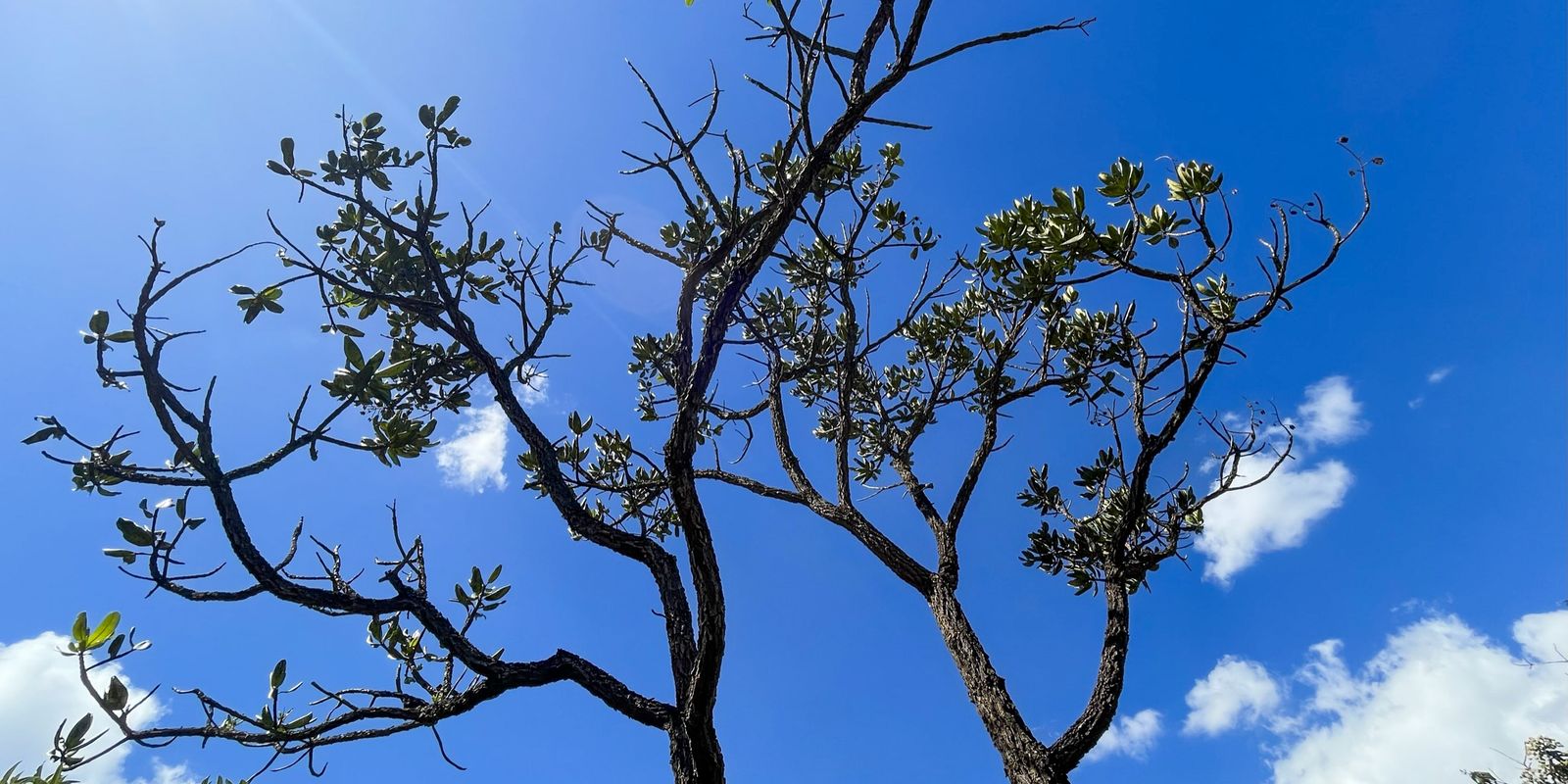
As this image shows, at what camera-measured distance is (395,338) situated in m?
4.53

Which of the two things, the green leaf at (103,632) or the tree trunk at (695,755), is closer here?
the green leaf at (103,632)

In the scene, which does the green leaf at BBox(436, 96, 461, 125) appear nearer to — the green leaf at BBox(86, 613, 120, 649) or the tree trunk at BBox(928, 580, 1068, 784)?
the green leaf at BBox(86, 613, 120, 649)

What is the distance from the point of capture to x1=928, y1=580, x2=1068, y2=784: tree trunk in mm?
3592

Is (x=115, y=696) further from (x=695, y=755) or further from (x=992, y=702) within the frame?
(x=992, y=702)

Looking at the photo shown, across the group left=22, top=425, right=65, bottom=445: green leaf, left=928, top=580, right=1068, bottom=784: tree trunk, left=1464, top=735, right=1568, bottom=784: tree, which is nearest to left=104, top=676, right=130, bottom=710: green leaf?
left=22, top=425, right=65, bottom=445: green leaf

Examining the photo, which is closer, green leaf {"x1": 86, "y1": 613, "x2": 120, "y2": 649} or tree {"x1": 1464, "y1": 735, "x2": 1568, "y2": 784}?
green leaf {"x1": 86, "y1": 613, "x2": 120, "y2": 649}

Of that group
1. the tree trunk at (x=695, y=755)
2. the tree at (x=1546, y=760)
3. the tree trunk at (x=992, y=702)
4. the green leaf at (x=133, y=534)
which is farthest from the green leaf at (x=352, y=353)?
the tree at (x=1546, y=760)

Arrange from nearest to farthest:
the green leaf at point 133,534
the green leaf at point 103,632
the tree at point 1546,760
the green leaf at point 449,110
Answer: the green leaf at point 103,632 → the green leaf at point 133,534 → the green leaf at point 449,110 → the tree at point 1546,760

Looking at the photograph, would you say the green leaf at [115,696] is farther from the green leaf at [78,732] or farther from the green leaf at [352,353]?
the green leaf at [352,353]

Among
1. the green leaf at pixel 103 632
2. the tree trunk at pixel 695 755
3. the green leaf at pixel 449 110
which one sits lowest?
the tree trunk at pixel 695 755

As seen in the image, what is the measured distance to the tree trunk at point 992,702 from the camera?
11.8 feet

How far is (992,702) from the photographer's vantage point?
155 inches

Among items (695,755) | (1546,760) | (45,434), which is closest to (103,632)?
(45,434)

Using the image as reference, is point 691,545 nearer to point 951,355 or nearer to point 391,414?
point 391,414
